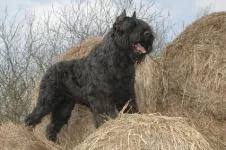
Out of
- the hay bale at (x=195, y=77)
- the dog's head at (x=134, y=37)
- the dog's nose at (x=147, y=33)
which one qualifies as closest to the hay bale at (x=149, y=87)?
the hay bale at (x=195, y=77)

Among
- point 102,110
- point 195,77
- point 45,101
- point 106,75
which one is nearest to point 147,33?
point 106,75

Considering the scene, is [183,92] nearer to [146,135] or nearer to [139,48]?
[139,48]

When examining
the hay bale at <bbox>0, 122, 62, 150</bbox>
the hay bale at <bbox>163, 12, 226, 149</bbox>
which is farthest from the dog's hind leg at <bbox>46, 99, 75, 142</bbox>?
the hay bale at <bbox>163, 12, 226, 149</bbox>

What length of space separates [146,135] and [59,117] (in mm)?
3261

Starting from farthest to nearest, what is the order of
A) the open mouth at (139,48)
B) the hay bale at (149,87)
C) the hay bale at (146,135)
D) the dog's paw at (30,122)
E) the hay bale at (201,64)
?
the dog's paw at (30,122)
the hay bale at (149,87)
the hay bale at (201,64)
the open mouth at (139,48)
the hay bale at (146,135)

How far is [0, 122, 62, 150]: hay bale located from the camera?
7.27 m

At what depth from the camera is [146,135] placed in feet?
19.1

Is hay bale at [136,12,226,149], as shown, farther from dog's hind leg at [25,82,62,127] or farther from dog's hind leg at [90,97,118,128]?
dog's hind leg at [25,82,62,127]

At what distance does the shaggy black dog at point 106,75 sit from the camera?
23.3 ft

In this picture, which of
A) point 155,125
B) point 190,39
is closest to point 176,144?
point 155,125

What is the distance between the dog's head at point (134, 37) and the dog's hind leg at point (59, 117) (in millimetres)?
1900

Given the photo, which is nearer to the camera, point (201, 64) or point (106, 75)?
point (106, 75)

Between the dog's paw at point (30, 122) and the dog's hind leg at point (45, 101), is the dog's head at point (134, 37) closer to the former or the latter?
the dog's hind leg at point (45, 101)

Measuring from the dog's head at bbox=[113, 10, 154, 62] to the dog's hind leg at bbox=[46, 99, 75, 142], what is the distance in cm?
190
